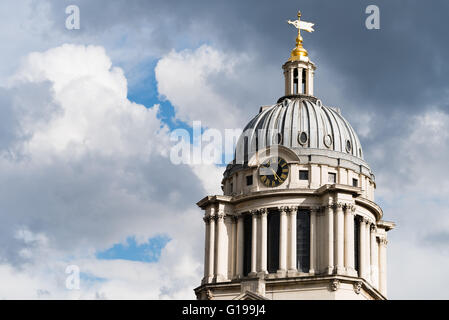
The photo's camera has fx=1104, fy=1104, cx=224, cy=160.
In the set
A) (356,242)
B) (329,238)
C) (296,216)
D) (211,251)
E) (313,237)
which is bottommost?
(211,251)

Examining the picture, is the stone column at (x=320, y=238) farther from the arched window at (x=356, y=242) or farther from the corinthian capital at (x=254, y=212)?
the corinthian capital at (x=254, y=212)

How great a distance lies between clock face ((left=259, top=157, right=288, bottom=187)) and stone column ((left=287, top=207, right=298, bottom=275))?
3.16 m

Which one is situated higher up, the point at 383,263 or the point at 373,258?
the point at 383,263

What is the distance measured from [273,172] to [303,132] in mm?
5321

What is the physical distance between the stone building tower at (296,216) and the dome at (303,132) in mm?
107

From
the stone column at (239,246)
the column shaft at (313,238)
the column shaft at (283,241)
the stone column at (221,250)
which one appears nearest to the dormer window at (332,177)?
the column shaft at (313,238)

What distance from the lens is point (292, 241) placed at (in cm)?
9481

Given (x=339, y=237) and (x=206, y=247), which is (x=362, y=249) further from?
(x=206, y=247)

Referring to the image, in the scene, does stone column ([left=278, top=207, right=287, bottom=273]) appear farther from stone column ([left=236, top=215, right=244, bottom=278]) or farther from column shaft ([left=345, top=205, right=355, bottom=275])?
column shaft ([left=345, top=205, right=355, bottom=275])

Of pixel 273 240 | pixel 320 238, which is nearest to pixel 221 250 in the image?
pixel 273 240

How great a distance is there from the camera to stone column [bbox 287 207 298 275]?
9402 cm
